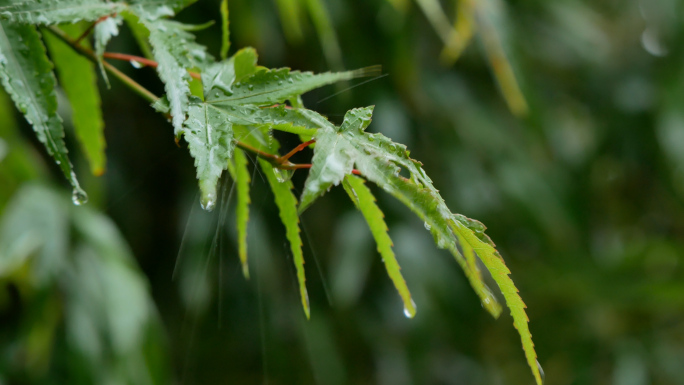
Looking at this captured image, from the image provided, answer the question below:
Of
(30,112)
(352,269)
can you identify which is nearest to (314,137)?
(30,112)

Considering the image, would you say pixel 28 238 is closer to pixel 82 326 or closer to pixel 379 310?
pixel 82 326

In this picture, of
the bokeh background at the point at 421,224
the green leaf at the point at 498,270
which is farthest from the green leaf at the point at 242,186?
the bokeh background at the point at 421,224

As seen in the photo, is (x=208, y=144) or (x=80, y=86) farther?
(x=80, y=86)

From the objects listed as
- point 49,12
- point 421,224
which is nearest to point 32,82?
point 49,12

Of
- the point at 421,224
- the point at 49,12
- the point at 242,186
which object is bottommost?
the point at 421,224

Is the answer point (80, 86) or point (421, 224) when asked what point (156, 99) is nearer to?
point (80, 86)

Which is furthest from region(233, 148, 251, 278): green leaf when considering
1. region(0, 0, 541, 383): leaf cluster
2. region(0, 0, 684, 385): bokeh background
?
region(0, 0, 684, 385): bokeh background

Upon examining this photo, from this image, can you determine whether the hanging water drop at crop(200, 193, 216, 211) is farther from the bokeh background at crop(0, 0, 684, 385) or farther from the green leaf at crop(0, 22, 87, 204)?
the bokeh background at crop(0, 0, 684, 385)
